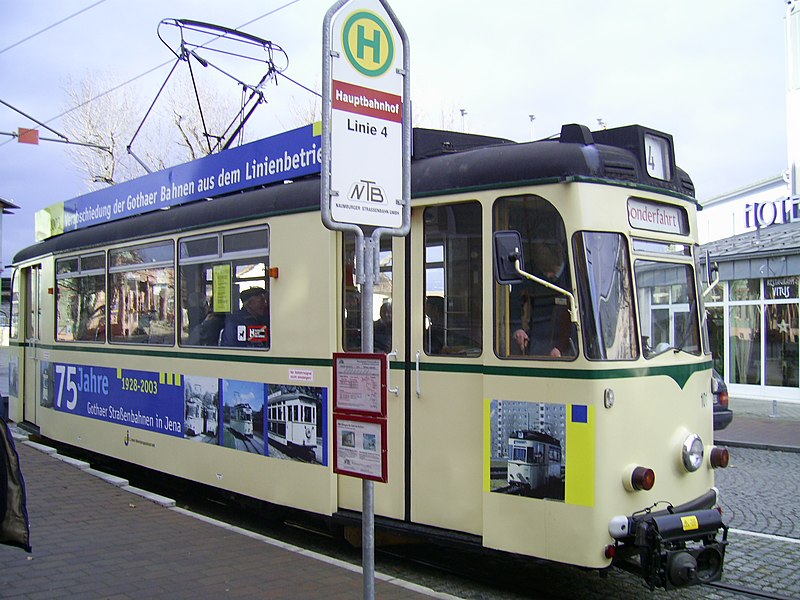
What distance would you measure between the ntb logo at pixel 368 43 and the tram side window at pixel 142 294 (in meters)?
4.90

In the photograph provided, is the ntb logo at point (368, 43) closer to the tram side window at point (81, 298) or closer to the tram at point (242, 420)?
the tram at point (242, 420)

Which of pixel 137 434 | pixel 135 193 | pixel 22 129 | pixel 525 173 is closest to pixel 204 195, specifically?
pixel 135 193

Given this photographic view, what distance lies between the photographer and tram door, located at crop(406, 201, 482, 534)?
5.63 meters

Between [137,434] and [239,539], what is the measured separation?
2942 mm

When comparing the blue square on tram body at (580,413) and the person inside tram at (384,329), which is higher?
the person inside tram at (384,329)

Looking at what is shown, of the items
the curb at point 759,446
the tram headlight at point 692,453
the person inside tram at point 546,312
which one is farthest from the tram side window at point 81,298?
the curb at point 759,446

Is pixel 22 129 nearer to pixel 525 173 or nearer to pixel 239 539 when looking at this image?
pixel 239 539

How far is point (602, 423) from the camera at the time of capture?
5043 millimetres

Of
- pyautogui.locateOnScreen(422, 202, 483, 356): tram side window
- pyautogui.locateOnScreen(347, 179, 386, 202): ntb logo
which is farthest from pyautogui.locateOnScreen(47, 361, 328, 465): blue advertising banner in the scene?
pyautogui.locateOnScreen(347, 179, 386, 202): ntb logo

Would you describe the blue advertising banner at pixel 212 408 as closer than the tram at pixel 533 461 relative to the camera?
No

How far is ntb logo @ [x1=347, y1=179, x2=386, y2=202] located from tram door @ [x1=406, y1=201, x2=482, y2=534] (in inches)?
71.3

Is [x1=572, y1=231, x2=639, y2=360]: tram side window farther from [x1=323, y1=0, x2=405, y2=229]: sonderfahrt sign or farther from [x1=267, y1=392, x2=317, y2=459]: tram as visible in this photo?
[x1=267, y1=392, x2=317, y2=459]: tram

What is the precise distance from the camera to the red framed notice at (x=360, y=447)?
12.6 ft

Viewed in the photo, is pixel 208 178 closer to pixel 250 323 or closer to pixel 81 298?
pixel 250 323
